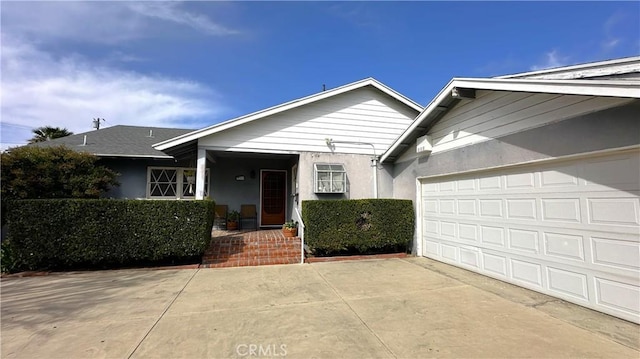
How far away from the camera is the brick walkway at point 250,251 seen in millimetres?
6711

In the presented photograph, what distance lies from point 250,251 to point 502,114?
20.8ft

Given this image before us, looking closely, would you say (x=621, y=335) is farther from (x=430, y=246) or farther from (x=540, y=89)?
(x=430, y=246)

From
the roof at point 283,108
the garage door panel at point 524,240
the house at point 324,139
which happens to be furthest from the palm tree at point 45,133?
the garage door panel at point 524,240

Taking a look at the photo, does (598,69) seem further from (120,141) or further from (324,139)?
(120,141)

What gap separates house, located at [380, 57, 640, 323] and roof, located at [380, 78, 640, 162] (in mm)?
14

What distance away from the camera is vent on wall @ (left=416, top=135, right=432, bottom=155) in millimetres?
6914

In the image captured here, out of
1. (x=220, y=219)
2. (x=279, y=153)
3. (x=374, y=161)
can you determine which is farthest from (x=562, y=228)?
(x=220, y=219)

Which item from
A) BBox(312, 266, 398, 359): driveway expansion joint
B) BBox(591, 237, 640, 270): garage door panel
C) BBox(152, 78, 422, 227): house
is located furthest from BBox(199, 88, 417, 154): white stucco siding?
BBox(591, 237, 640, 270): garage door panel

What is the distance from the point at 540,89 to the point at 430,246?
441cm

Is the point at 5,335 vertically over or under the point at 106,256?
under

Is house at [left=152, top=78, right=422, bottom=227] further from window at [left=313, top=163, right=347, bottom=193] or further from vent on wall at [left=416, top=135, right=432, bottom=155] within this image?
vent on wall at [left=416, top=135, right=432, bottom=155]

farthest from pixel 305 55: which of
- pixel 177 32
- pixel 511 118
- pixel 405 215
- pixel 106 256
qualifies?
pixel 106 256

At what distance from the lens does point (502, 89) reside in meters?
4.59

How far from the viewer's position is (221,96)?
12.5 m
